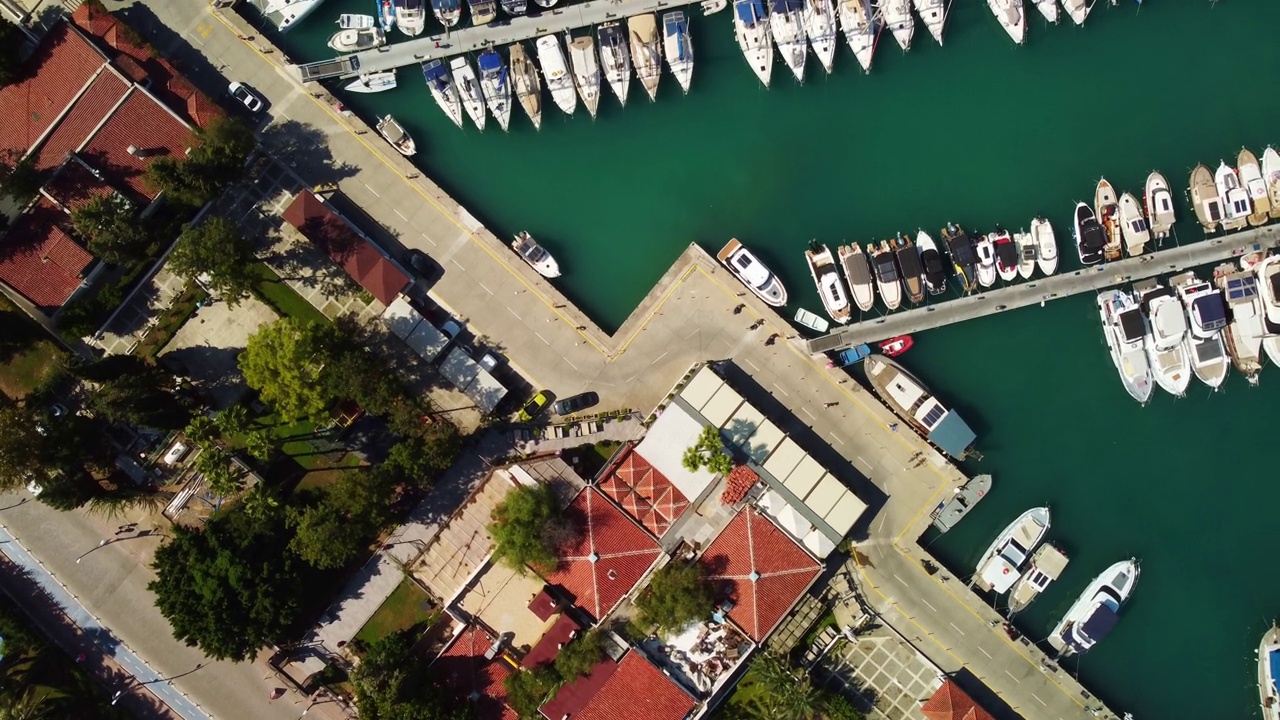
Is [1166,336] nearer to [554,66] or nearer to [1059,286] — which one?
[1059,286]

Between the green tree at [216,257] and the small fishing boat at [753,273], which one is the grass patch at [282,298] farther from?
the small fishing boat at [753,273]

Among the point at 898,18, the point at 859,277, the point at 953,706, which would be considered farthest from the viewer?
the point at 898,18

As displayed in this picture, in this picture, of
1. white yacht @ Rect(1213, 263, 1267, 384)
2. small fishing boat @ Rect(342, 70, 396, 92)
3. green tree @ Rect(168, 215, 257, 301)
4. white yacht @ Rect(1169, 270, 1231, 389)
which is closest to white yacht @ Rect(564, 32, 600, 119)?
small fishing boat @ Rect(342, 70, 396, 92)

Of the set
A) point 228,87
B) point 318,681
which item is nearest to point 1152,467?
point 318,681

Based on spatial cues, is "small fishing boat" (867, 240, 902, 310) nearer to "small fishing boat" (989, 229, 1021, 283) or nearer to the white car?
"small fishing boat" (989, 229, 1021, 283)

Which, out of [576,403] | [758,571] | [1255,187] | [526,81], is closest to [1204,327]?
[1255,187]

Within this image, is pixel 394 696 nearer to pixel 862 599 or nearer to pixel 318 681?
pixel 318 681

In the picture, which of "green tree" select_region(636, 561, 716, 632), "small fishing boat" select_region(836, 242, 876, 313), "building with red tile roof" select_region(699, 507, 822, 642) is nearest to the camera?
"green tree" select_region(636, 561, 716, 632)
